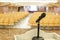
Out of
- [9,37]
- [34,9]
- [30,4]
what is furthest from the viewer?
[30,4]

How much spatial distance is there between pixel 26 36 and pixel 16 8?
4.55 meters

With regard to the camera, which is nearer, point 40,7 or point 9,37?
point 9,37

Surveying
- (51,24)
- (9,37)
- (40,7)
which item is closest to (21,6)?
(40,7)

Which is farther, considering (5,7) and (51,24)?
(5,7)

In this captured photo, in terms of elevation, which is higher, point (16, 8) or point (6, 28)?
point (16, 8)

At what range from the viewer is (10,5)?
6.48 meters

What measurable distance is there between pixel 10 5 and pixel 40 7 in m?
1.13

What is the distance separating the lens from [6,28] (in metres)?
2.40

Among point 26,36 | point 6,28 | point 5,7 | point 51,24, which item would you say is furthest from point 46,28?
point 5,7

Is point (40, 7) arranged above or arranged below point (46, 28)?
above

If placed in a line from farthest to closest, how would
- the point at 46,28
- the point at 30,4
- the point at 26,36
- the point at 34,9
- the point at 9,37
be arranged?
the point at 30,4 → the point at 34,9 → the point at 46,28 → the point at 9,37 → the point at 26,36

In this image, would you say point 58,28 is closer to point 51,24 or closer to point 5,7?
point 51,24

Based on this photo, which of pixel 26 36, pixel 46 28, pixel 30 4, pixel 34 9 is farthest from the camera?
pixel 30 4

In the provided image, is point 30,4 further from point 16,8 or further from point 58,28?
point 58,28
